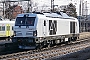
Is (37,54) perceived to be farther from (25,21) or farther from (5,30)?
(5,30)

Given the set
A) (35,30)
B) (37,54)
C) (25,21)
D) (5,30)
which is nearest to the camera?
(37,54)

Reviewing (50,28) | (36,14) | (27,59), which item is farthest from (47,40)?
(27,59)

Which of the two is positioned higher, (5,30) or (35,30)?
(35,30)

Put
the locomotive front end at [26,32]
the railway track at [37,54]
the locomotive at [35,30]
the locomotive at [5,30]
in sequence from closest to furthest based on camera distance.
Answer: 1. the railway track at [37,54]
2. the locomotive front end at [26,32]
3. the locomotive at [35,30]
4. the locomotive at [5,30]

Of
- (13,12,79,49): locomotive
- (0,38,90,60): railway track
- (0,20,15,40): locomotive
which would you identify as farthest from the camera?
(0,20,15,40): locomotive

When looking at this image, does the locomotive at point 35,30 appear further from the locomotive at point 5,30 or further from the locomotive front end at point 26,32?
the locomotive at point 5,30

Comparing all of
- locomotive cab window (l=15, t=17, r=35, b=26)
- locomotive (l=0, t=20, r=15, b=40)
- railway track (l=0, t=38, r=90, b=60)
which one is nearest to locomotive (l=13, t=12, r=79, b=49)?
locomotive cab window (l=15, t=17, r=35, b=26)

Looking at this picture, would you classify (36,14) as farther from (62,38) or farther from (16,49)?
(62,38)

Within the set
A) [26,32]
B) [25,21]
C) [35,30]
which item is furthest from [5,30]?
[35,30]

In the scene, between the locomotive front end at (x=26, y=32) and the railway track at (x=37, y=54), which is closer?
the railway track at (x=37, y=54)

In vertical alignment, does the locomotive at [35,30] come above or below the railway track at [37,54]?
above

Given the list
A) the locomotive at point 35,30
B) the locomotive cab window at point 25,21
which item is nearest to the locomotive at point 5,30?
the locomotive at point 35,30

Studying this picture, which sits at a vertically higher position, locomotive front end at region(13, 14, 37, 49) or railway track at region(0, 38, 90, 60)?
locomotive front end at region(13, 14, 37, 49)

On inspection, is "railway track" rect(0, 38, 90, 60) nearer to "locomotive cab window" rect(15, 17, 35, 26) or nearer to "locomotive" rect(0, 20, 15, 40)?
"locomotive cab window" rect(15, 17, 35, 26)
